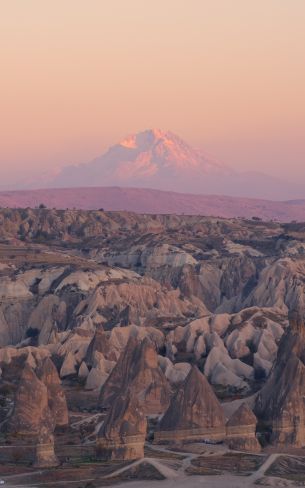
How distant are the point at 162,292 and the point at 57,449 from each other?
62.4m

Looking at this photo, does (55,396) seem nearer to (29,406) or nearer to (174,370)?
→ (29,406)

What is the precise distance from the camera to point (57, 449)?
3366 inches

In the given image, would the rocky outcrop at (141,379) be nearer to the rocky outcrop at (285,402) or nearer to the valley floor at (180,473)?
the rocky outcrop at (285,402)

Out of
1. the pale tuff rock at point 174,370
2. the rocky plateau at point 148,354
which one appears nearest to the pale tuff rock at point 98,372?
the rocky plateau at point 148,354

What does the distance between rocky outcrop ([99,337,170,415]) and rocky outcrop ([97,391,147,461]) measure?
42.4 ft

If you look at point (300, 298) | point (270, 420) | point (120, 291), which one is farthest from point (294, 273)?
point (270, 420)

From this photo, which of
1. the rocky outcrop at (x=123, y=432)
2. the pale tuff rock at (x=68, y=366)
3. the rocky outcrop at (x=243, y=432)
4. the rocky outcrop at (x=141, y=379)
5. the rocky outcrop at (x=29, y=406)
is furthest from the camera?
the pale tuff rock at (x=68, y=366)

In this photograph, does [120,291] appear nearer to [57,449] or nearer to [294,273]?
[294,273]

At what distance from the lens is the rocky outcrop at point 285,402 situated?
8612 centimetres

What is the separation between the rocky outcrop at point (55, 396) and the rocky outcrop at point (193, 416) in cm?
827

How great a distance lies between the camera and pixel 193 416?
86.7 metres

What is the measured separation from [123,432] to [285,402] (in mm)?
11050

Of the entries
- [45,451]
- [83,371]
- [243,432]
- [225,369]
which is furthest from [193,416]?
[83,371]

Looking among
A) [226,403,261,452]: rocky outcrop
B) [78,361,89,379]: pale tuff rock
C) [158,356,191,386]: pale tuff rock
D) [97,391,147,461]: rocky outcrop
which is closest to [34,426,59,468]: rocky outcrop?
[97,391,147,461]: rocky outcrop
